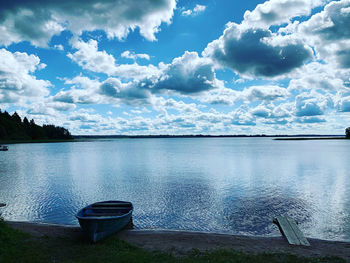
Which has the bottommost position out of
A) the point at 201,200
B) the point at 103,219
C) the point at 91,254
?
the point at 201,200

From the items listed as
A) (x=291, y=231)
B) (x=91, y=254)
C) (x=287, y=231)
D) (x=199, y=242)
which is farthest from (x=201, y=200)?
(x=91, y=254)

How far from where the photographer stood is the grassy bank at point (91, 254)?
12.1 meters

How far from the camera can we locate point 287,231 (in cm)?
1698

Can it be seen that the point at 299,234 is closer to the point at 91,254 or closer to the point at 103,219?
the point at 103,219

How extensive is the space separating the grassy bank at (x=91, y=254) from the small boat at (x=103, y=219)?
0.75 meters

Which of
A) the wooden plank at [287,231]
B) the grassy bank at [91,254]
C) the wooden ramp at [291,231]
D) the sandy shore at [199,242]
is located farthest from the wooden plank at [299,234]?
the grassy bank at [91,254]

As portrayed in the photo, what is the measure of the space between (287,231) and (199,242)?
651 cm

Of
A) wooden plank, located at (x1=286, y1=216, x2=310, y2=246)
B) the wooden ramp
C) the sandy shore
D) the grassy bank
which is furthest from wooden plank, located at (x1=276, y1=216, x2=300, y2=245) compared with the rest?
the grassy bank

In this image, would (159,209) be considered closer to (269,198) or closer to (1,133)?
(269,198)

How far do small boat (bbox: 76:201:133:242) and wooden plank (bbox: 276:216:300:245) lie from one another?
11.0 metres

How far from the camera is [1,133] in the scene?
176250mm

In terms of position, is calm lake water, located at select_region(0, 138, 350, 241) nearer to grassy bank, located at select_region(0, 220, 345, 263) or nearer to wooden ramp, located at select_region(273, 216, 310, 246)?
wooden ramp, located at select_region(273, 216, 310, 246)

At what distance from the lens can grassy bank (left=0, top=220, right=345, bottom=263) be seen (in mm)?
12055

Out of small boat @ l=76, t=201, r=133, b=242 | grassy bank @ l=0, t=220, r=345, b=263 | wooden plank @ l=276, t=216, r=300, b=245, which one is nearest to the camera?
grassy bank @ l=0, t=220, r=345, b=263
